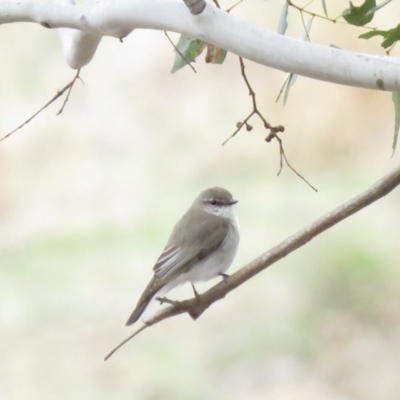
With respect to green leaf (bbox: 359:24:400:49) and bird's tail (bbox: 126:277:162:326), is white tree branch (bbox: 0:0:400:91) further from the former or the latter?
bird's tail (bbox: 126:277:162:326)

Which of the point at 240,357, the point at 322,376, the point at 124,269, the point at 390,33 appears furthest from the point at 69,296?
the point at 390,33

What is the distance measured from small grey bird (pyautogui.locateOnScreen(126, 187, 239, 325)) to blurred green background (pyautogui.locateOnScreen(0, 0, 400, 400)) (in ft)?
2.75

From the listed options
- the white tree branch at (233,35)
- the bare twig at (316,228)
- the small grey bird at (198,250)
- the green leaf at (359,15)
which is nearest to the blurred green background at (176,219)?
the small grey bird at (198,250)

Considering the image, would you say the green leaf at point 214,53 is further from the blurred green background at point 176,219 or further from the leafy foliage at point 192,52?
the blurred green background at point 176,219

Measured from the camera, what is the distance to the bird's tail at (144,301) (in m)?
1.73

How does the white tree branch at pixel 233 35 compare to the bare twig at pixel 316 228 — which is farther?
the bare twig at pixel 316 228

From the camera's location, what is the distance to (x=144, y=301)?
1761 millimetres

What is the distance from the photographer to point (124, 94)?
3.27 metres

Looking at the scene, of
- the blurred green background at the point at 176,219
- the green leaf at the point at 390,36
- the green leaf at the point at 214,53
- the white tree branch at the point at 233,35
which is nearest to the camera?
the white tree branch at the point at 233,35

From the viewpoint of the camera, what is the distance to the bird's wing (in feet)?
5.99

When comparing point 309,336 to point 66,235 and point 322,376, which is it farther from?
point 66,235

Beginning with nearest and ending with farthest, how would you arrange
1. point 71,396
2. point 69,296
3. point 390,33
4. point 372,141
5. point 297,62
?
point 297,62
point 390,33
point 71,396
point 69,296
point 372,141

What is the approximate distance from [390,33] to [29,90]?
2.28 meters

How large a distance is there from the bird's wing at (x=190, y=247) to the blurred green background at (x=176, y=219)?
86 cm
